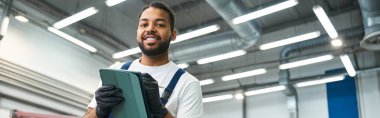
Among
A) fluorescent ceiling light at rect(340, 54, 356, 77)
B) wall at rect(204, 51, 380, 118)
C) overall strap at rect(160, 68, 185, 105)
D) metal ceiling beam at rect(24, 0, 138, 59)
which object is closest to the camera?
overall strap at rect(160, 68, 185, 105)

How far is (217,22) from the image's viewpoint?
37.2 ft

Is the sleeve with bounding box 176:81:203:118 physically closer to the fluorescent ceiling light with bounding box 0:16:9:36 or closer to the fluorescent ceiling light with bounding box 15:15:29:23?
the fluorescent ceiling light with bounding box 0:16:9:36

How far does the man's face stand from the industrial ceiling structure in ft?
18.9

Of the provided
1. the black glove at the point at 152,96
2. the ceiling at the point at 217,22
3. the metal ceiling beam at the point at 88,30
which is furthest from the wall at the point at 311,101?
the black glove at the point at 152,96

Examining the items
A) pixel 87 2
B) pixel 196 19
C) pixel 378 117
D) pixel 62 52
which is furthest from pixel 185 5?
pixel 378 117

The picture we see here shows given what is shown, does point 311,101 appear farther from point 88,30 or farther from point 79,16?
point 79,16

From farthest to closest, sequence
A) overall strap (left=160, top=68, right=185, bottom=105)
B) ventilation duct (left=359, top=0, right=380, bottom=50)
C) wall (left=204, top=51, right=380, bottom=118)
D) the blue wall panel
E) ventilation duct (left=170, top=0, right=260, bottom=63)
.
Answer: the blue wall panel, wall (left=204, top=51, right=380, bottom=118), ventilation duct (left=170, top=0, right=260, bottom=63), ventilation duct (left=359, top=0, right=380, bottom=50), overall strap (left=160, top=68, right=185, bottom=105)

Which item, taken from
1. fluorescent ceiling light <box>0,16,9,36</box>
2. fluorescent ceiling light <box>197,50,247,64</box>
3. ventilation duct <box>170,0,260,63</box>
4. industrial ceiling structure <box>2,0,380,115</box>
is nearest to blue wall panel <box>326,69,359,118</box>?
industrial ceiling structure <box>2,0,380,115</box>

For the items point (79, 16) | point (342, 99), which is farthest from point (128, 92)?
point (342, 99)

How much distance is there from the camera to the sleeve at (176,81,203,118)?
1.41 meters

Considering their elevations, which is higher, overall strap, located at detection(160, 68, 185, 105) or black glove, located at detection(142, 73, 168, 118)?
overall strap, located at detection(160, 68, 185, 105)

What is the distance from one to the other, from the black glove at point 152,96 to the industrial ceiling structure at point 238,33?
239 inches

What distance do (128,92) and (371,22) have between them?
298 inches

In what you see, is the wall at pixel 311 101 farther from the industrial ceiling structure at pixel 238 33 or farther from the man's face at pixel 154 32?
the man's face at pixel 154 32
